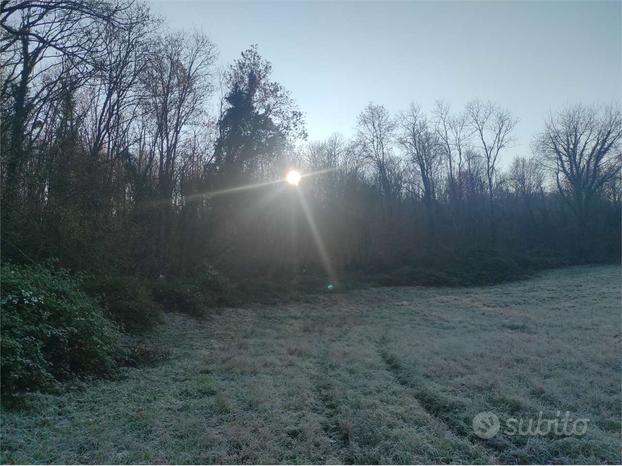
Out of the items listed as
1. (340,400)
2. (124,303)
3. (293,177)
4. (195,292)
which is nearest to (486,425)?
(340,400)

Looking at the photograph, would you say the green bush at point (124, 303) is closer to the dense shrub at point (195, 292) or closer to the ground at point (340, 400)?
the ground at point (340, 400)

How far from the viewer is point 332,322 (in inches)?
657

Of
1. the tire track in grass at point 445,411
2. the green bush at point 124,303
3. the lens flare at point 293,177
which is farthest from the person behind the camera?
the lens flare at point 293,177

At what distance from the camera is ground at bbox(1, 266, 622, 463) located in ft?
16.7

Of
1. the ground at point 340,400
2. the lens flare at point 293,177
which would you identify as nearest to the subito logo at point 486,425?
the ground at point 340,400

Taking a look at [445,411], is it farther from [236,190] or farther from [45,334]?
[236,190]

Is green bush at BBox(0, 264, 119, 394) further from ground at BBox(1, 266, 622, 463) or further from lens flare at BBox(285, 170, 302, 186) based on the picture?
lens flare at BBox(285, 170, 302, 186)

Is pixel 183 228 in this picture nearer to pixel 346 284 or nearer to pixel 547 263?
pixel 346 284

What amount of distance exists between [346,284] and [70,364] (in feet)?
68.4

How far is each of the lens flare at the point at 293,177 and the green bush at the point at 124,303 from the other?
19.7 metres

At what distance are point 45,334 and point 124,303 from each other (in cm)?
497

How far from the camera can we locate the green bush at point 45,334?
6363mm

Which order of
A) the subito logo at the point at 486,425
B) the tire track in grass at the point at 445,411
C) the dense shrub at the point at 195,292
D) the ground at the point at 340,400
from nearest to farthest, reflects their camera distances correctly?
the ground at the point at 340,400 → the tire track in grass at the point at 445,411 → the subito logo at the point at 486,425 → the dense shrub at the point at 195,292

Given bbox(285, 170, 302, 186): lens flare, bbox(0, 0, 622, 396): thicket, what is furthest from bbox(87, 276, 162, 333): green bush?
bbox(285, 170, 302, 186): lens flare
